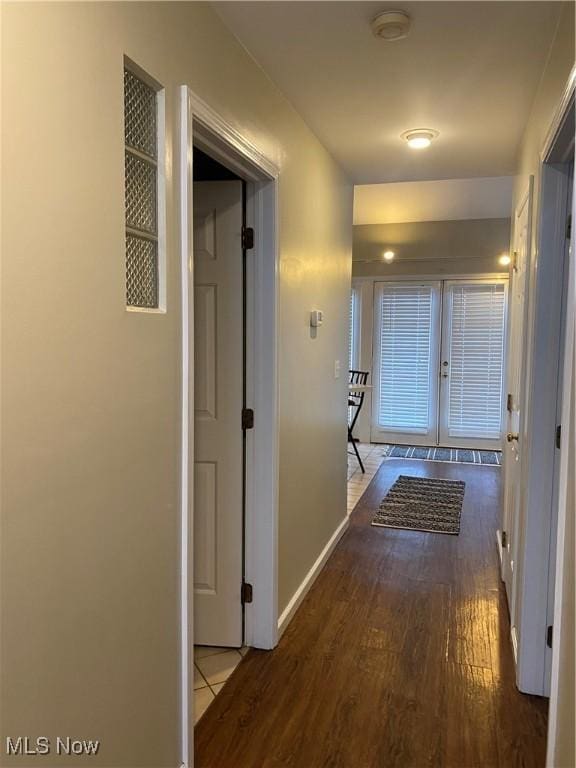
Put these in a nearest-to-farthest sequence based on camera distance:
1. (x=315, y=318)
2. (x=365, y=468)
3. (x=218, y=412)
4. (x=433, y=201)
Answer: (x=218, y=412), (x=315, y=318), (x=365, y=468), (x=433, y=201)

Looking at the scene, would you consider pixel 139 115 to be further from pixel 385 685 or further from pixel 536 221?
pixel 385 685

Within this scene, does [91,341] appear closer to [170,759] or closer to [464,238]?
[170,759]

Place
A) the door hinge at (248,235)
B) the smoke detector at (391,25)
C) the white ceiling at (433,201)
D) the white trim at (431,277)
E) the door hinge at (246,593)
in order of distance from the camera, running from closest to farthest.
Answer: the smoke detector at (391,25)
the door hinge at (248,235)
the door hinge at (246,593)
the white ceiling at (433,201)
the white trim at (431,277)

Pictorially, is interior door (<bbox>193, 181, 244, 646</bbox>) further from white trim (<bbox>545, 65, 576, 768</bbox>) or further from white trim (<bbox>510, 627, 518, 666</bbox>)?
white trim (<bbox>545, 65, 576, 768</bbox>)

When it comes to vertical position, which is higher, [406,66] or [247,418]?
[406,66]

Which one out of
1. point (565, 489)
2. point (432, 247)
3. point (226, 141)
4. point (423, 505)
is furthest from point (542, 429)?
point (432, 247)

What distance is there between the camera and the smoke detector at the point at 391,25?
181cm

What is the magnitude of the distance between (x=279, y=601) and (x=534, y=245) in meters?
1.93

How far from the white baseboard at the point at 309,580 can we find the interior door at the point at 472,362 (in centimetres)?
334

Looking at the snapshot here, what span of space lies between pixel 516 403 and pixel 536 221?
0.94 meters

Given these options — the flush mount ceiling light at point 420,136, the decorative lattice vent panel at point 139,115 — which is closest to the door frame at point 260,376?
the decorative lattice vent panel at point 139,115

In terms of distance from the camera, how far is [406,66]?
2.19m

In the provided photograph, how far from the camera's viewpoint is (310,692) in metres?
2.28

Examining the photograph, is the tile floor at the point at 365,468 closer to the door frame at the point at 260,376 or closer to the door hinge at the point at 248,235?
the door frame at the point at 260,376
